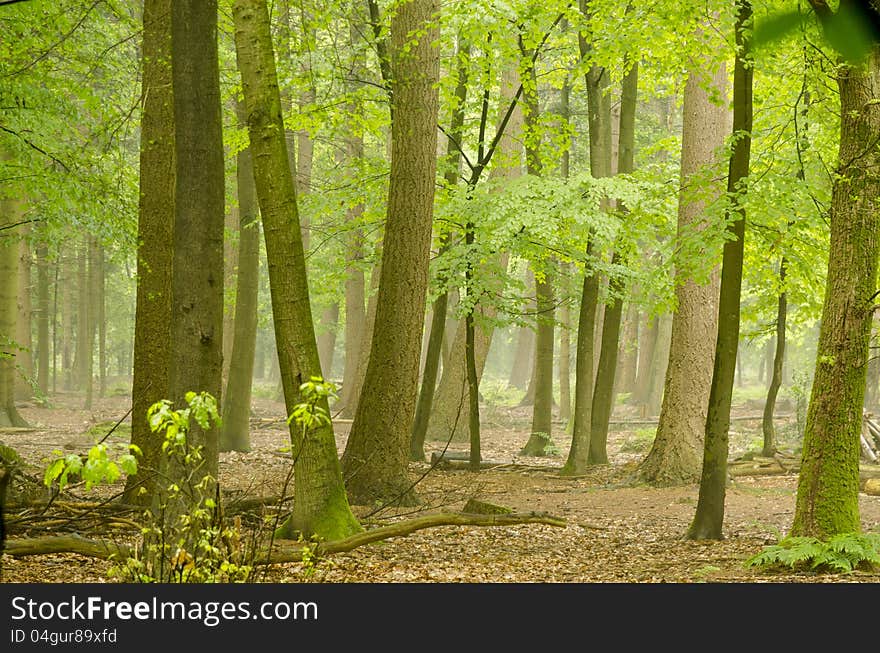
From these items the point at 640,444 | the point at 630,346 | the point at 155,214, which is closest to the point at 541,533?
the point at 155,214

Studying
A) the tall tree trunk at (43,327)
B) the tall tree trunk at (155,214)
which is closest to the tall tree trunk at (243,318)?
the tall tree trunk at (155,214)

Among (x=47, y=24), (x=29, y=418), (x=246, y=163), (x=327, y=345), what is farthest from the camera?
(x=327, y=345)

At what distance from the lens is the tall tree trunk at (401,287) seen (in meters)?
10.2

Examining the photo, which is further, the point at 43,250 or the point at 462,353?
the point at 43,250

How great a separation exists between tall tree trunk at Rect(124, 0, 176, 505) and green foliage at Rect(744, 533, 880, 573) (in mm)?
6020

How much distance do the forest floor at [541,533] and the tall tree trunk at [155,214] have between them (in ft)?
5.20

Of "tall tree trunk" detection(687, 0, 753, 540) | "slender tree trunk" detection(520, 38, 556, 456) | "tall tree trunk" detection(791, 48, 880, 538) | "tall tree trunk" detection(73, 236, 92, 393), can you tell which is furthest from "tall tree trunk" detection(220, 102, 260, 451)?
"tall tree trunk" detection(73, 236, 92, 393)

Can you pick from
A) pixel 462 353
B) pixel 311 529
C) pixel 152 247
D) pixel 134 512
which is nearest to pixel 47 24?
pixel 152 247

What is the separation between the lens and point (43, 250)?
2777cm

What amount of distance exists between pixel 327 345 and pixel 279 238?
26.9 meters

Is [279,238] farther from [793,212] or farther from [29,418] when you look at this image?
[29,418]

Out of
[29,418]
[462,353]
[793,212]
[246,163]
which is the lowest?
[29,418]

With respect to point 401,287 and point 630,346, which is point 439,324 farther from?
point 630,346

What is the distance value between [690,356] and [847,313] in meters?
6.72
